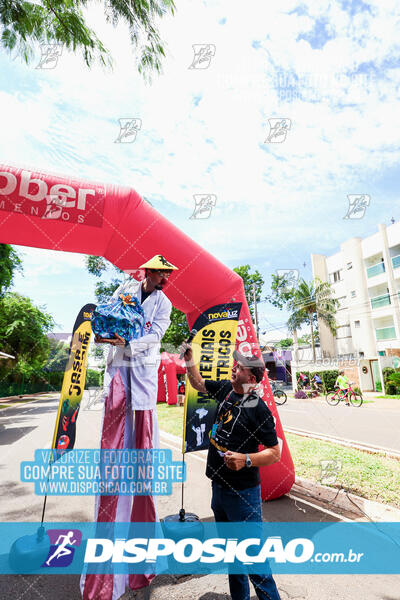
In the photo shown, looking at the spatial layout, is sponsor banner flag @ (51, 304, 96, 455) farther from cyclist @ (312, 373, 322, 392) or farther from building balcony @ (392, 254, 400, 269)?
building balcony @ (392, 254, 400, 269)

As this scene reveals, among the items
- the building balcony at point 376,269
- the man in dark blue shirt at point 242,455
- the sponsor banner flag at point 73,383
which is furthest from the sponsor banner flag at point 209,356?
the building balcony at point 376,269

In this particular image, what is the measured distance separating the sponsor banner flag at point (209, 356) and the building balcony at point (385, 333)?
25490mm

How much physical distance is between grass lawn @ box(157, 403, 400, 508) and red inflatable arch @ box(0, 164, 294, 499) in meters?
3.28

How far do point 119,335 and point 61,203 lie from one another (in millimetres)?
1426

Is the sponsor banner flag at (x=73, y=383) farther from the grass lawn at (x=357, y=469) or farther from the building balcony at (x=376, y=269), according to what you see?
the building balcony at (x=376, y=269)

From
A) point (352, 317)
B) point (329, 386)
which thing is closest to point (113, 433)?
point (329, 386)

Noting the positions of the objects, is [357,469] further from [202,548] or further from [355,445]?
[202,548]

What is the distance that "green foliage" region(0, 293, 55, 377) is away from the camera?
26.4 metres

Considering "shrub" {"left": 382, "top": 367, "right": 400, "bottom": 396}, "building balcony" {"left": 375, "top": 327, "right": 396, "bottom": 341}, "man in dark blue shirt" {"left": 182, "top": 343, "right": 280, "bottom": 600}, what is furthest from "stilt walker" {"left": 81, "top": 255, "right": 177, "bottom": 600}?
"building balcony" {"left": 375, "top": 327, "right": 396, "bottom": 341}

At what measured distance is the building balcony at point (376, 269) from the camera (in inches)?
1031

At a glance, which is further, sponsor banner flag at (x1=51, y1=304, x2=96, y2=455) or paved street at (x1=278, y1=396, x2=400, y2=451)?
Answer: paved street at (x1=278, y1=396, x2=400, y2=451)

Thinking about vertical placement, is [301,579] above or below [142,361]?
below

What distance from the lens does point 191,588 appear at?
2564 mm

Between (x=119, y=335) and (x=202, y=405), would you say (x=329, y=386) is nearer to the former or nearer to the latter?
(x=202, y=405)
